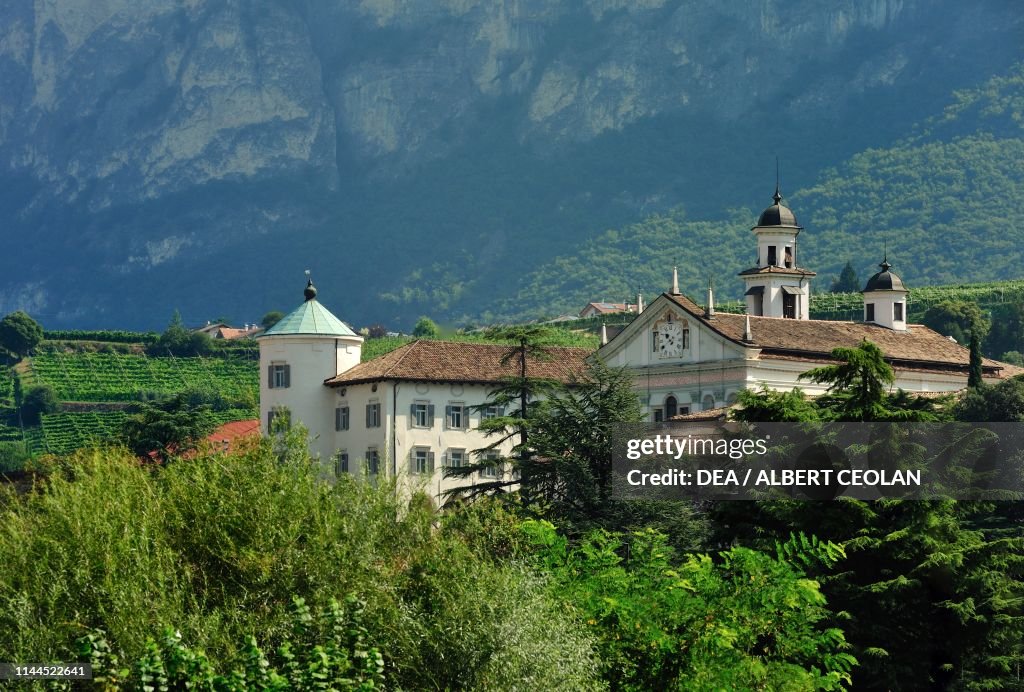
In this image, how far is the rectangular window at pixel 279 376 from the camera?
84.1 m

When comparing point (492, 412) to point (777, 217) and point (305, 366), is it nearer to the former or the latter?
point (305, 366)

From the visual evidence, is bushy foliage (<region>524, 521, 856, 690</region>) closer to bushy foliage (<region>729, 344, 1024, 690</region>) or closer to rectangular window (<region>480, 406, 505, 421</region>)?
bushy foliage (<region>729, 344, 1024, 690</region>)

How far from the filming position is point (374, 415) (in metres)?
81.6

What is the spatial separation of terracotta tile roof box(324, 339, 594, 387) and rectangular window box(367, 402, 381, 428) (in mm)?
1086

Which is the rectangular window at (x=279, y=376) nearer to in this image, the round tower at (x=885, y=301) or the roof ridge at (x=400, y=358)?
the roof ridge at (x=400, y=358)

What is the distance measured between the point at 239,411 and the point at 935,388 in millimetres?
64585

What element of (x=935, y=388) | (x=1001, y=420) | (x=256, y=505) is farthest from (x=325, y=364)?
(x=256, y=505)

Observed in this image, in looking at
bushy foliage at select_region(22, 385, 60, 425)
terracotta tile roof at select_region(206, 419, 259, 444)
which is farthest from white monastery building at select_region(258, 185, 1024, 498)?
bushy foliage at select_region(22, 385, 60, 425)

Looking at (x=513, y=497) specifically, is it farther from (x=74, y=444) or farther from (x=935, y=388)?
(x=74, y=444)

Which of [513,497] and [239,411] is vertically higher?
[239,411]

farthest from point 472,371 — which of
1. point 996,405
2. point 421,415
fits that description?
point 996,405

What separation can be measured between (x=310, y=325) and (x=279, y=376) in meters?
2.55

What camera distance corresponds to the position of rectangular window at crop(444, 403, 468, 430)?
8244cm

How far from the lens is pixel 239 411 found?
13600cm
